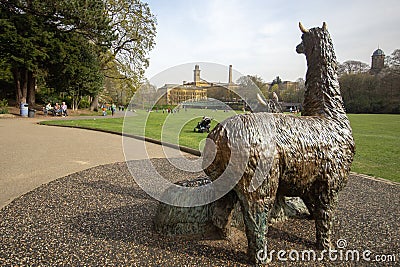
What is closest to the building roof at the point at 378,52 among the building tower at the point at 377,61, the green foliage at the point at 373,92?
the building tower at the point at 377,61

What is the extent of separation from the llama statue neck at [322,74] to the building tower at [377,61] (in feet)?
234

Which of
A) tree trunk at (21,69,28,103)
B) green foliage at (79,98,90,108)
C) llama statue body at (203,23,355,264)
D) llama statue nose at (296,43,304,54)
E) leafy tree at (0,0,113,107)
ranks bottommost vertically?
llama statue body at (203,23,355,264)

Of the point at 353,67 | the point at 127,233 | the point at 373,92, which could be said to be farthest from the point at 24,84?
the point at 353,67

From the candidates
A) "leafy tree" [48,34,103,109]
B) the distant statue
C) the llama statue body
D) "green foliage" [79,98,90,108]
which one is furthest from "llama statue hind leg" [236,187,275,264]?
"green foliage" [79,98,90,108]

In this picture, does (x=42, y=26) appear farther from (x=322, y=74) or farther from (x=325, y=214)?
(x=325, y=214)

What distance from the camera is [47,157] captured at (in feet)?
32.1

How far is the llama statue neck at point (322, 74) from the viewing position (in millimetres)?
3740

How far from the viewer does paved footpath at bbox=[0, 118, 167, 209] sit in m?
6.86

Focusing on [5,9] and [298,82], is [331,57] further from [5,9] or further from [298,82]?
[298,82]

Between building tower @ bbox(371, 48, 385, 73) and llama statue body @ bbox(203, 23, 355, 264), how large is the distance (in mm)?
71392

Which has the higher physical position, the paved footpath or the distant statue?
the distant statue

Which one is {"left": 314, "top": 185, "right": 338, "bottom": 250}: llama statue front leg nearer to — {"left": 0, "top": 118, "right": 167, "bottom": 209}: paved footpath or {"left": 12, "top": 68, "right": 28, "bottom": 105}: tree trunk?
{"left": 0, "top": 118, "right": 167, "bottom": 209}: paved footpath

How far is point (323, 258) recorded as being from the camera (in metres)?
3.45

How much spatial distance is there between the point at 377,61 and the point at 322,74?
3154 inches
